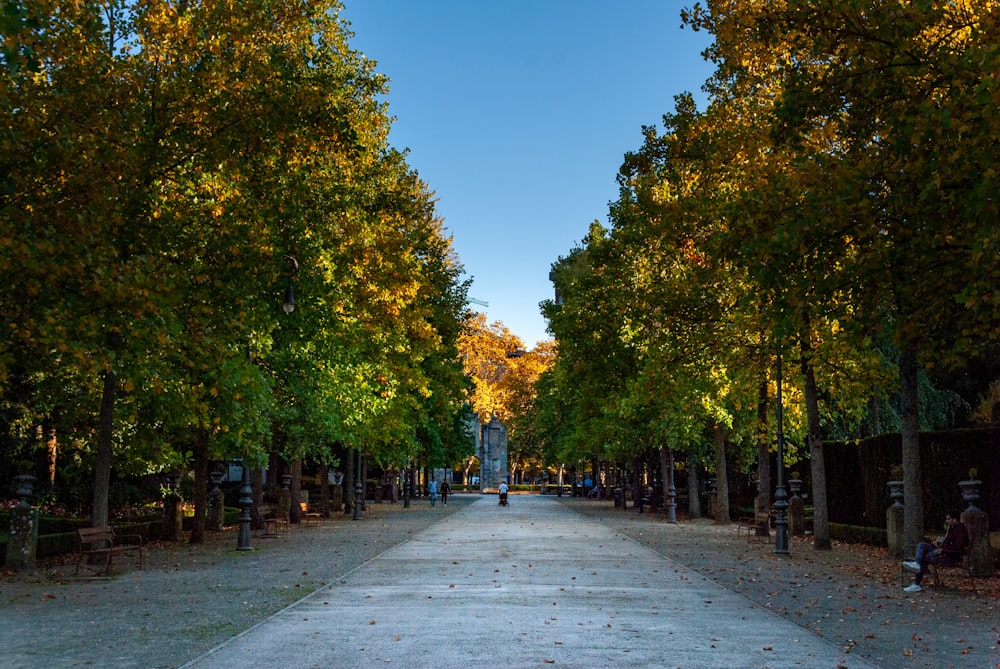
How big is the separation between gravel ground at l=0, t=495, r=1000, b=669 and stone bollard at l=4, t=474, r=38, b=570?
0.46 meters

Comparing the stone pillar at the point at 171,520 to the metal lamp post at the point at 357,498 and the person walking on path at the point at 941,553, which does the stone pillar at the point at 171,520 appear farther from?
the person walking on path at the point at 941,553

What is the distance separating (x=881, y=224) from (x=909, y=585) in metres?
5.39

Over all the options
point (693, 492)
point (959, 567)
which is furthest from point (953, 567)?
point (693, 492)

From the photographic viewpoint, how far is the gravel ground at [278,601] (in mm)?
9164

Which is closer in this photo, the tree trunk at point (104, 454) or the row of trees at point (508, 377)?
the tree trunk at point (104, 454)

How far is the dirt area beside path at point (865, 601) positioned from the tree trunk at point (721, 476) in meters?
8.95

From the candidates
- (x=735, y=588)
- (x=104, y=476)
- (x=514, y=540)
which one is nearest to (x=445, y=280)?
(x=514, y=540)

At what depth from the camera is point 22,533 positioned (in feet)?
57.5

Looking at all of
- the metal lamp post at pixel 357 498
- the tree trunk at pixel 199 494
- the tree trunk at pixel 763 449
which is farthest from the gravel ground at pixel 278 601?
the metal lamp post at pixel 357 498

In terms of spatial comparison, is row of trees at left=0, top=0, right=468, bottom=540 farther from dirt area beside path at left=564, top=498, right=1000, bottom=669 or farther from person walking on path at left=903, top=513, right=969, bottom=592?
person walking on path at left=903, top=513, right=969, bottom=592

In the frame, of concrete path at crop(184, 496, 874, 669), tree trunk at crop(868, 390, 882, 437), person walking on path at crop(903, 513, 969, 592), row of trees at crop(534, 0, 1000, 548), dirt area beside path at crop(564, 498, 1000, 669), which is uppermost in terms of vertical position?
row of trees at crop(534, 0, 1000, 548)

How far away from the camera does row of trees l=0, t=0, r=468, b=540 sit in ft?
47.3

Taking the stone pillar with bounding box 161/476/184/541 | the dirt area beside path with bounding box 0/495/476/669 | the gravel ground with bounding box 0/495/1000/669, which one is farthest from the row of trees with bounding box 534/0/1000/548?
the stone pillar with bounding box 161/476/184/541

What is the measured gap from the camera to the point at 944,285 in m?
12.3
